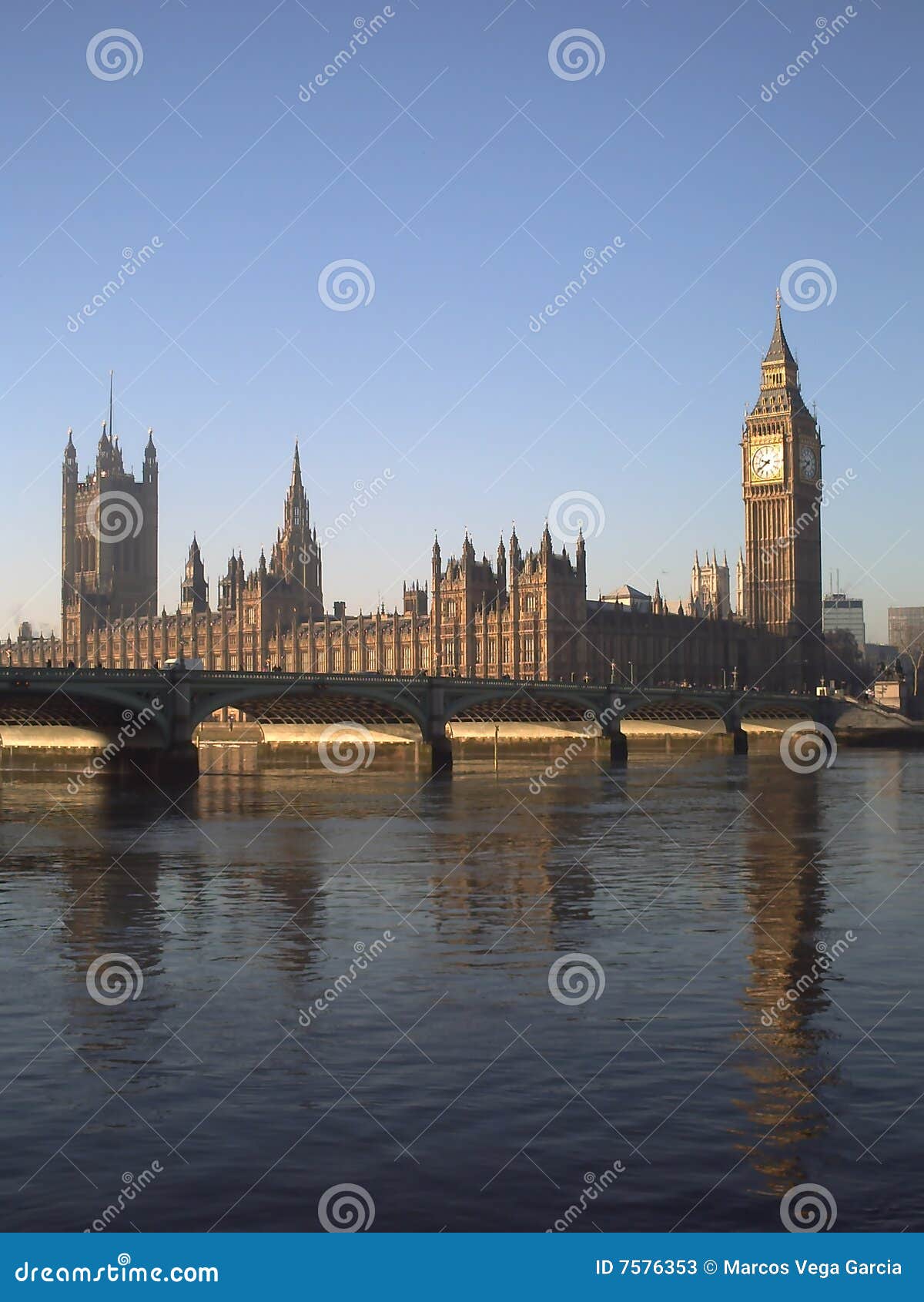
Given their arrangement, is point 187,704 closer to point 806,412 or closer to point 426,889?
point 426,889

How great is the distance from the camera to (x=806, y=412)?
183 m

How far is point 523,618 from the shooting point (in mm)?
137375

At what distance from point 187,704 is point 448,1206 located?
57126 mm

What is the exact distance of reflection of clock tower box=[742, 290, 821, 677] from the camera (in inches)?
6880

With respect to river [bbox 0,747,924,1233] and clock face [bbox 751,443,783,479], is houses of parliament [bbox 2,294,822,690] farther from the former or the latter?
river [bbox 0,747,924,1233]

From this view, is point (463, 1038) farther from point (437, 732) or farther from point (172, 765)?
point (437, 732)

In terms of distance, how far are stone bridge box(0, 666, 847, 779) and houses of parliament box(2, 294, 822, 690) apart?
3308 centimetres

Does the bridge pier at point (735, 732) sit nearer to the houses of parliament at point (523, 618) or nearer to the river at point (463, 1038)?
the houses of parliament at point (523, 618)

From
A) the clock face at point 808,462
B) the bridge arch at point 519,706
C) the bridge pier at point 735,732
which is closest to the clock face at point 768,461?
the clock face at point 808,462

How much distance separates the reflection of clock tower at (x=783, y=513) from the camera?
175m

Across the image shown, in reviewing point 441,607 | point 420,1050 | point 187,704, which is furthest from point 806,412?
point 420,1050

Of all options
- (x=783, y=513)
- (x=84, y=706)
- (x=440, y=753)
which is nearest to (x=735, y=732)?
(x=440, y=753)

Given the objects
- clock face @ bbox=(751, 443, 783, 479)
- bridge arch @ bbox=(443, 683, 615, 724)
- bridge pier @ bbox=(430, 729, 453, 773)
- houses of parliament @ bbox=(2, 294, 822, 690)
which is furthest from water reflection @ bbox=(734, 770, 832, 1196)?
clock face @ bbox=(751, 443, 783, 479)

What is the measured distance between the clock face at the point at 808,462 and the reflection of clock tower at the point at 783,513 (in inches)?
3.8
